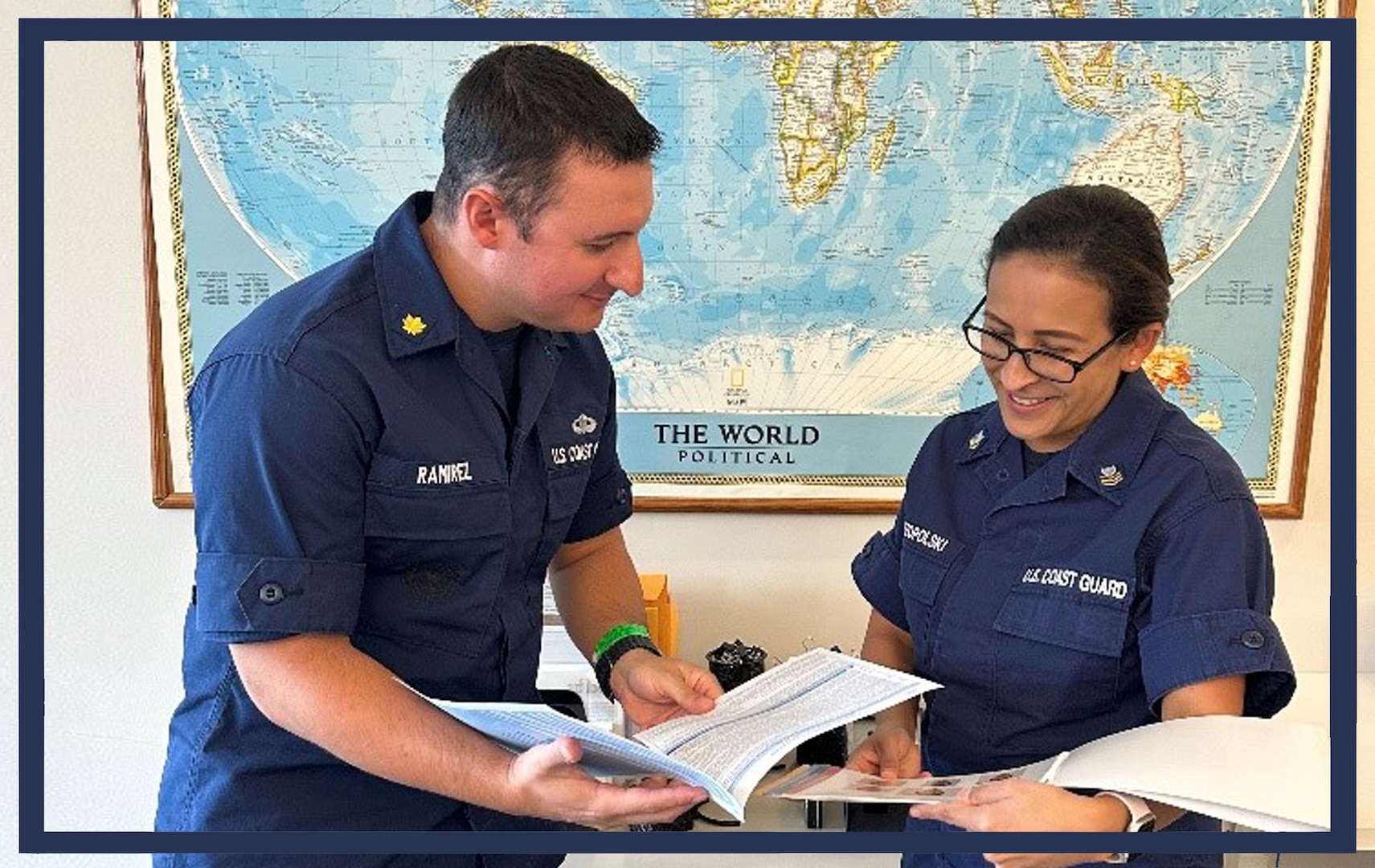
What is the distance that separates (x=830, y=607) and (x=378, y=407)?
109cm

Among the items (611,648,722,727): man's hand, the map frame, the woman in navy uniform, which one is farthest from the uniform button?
the map frame

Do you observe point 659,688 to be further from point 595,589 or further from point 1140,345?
point 1140,345

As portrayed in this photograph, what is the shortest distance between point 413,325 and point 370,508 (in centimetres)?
14

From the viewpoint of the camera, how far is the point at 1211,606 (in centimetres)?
115

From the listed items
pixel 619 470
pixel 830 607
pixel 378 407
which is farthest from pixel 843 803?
pixel 378 407

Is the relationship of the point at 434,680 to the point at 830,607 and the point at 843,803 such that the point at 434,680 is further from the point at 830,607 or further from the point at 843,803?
the point at 830,607

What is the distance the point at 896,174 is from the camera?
1.95 m

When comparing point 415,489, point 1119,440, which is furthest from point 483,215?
point 1119,440

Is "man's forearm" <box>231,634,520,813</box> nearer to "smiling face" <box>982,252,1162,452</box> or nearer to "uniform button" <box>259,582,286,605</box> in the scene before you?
"uniform button" <box>259,582,286,605</box>

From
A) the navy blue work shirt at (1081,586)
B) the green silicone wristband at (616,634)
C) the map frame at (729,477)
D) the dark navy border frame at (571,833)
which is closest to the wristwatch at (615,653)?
the green silicone wristband at (616,634)

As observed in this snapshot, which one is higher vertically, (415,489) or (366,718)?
(415,489)

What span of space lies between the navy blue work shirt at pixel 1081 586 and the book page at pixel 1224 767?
44mm

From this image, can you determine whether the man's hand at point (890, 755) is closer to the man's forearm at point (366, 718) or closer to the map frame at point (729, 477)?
the man's forearm at point (366, 718)

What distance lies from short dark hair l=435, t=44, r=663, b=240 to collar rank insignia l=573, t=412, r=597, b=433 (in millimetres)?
236
